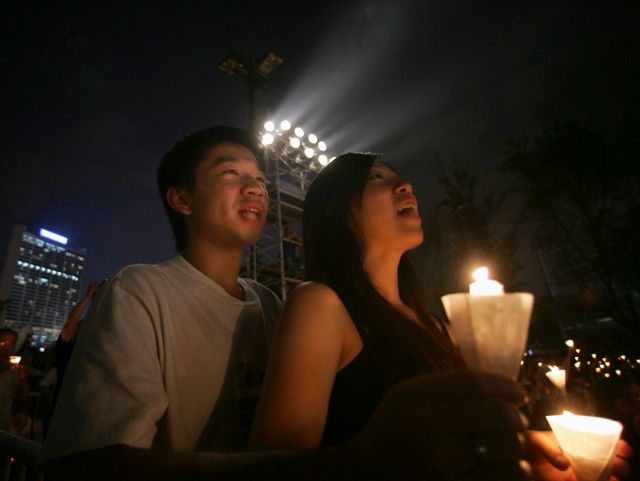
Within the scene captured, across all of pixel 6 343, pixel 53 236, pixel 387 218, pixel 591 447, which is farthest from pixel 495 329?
pixel 53 236

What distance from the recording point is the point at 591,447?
107 cm

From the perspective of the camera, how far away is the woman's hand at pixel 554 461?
1.13 metres

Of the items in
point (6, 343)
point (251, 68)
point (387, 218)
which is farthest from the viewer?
point (251, 68)

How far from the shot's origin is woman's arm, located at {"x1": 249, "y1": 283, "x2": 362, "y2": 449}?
1.11m

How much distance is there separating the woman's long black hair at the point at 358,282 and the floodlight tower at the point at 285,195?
1729 centimetres

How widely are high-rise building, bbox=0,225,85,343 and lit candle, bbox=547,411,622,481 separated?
79.9 m

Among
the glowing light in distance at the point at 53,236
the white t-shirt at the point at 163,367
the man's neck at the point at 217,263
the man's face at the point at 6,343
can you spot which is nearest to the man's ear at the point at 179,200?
the man's neck at the point at 217,263

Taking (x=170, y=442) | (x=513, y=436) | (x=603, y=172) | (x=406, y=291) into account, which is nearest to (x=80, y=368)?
(x=170, y=442)

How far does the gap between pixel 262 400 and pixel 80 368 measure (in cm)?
76

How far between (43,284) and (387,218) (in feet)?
299

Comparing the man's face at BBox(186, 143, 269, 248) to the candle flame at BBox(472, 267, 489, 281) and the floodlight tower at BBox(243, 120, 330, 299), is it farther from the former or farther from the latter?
the floodlight tower at BBox(243, 120, 330, 299)

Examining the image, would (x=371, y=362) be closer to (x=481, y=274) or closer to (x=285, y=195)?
(x=481, y=274)

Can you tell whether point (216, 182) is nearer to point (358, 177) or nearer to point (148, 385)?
point (358, 177)

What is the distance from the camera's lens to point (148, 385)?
1.33 m
